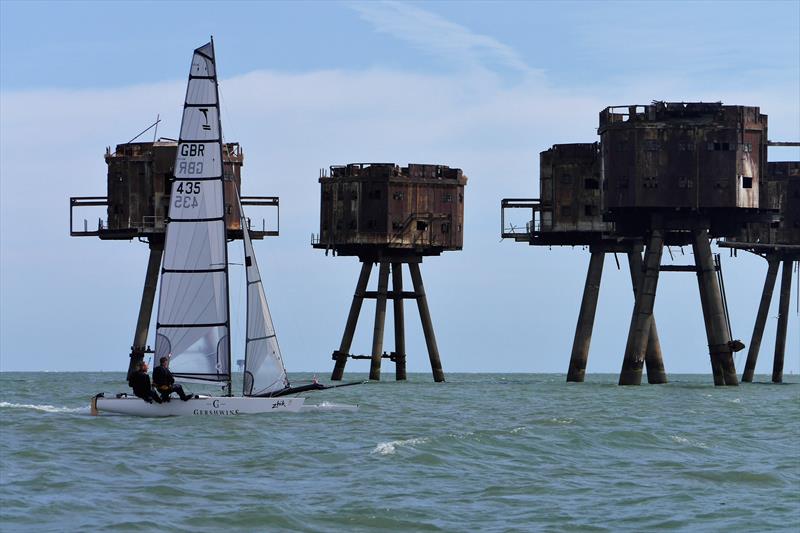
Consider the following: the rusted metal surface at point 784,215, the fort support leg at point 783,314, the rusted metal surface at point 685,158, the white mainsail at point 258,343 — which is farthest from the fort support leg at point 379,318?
the white mainsail at point 258,343

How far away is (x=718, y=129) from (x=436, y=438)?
3444 cm

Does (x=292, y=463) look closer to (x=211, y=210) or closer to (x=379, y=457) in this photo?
(x=379, y=457)

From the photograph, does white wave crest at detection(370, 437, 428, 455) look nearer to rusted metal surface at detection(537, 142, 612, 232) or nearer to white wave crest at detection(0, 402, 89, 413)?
white wave crest at detection(0, 402, 89, 413)

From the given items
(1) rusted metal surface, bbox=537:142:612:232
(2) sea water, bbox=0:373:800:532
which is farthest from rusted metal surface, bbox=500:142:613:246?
(2) sea water, bbox=0:373:800:532

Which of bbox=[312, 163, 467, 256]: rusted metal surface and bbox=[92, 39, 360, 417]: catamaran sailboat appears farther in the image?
bbox=[312, 163, 467, 256]: rusted metal surface

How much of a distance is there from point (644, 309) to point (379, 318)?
1587 centimetres

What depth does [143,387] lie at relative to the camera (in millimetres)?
45125

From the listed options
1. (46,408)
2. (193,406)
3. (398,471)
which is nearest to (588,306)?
(46,408)

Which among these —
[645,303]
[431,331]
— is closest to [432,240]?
[431,331]

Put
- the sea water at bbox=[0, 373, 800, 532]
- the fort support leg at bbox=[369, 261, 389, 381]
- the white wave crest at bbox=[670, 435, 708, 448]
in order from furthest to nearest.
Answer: the fort support leg at bbox=[369, 261, 389, 381] < the white wave crest at bbox=[670, 435, 708, 448] < the sea water at bbox=[0, 373, 800, 532]

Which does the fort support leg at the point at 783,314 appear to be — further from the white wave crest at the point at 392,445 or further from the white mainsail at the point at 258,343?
the white wave crest at the point at 392,445

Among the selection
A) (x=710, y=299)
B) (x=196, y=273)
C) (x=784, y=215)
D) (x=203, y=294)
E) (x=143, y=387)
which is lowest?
(x=143, y=387)

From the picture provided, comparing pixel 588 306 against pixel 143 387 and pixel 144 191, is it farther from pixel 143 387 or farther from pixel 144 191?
pixel 143 387

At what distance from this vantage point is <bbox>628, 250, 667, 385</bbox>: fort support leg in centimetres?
8250
